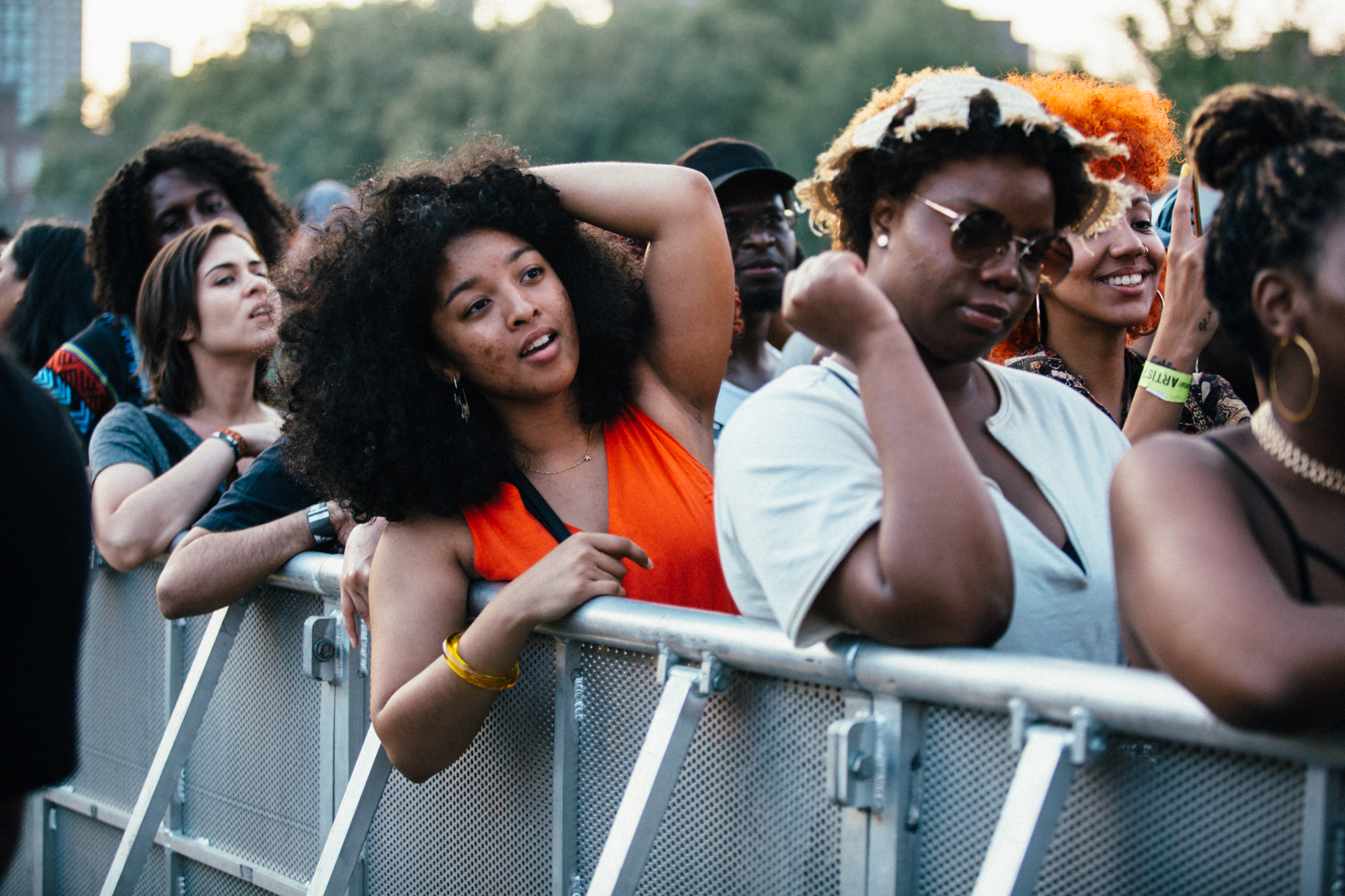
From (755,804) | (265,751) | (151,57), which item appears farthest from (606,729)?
(151,57)

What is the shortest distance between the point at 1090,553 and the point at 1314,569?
0.42 m

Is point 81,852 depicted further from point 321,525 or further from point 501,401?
point 501,401

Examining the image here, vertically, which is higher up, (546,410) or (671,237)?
(671,237)

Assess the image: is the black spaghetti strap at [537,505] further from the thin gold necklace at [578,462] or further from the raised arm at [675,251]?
the raised arm at [675,251]

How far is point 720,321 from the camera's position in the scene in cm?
294

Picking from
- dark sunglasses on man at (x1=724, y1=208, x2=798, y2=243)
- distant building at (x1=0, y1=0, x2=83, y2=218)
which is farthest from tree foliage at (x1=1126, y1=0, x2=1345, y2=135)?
distant building at (x1=0, y1=0, x2=83, y2=218)

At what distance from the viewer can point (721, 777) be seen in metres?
2.06

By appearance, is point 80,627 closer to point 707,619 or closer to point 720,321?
point 707,619

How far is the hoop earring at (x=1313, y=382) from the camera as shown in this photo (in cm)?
161

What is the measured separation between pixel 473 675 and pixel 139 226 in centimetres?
378

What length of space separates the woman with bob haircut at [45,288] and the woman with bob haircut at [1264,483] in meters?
5.36

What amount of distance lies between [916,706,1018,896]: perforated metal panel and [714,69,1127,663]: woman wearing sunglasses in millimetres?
125

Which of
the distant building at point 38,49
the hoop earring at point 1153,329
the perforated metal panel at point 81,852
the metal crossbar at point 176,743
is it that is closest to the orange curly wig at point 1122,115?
the hoop earring at point 1153,329

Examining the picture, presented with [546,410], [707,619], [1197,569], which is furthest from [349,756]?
[1197,569]
